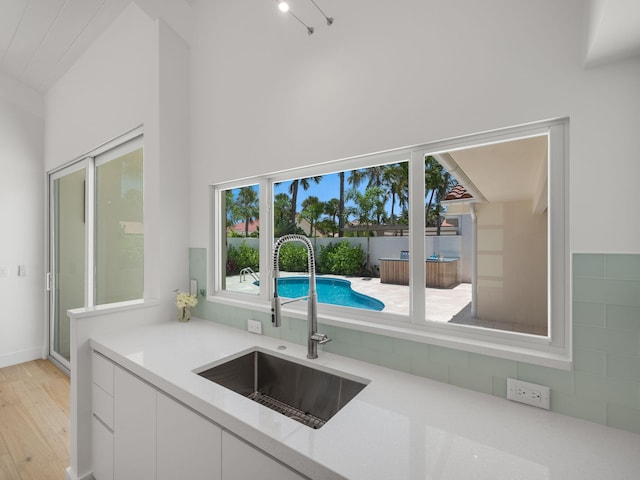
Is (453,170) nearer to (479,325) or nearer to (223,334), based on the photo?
(479,325)

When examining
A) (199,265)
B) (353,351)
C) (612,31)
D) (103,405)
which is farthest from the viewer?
(199,265)

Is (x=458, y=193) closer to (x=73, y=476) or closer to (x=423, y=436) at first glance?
(x=423, y=436)

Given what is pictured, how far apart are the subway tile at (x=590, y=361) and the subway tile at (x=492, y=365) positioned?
0.19 meters

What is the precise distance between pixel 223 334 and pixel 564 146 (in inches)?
77.9

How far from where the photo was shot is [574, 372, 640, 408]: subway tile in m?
1.01

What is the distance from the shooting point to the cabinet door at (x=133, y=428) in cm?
146

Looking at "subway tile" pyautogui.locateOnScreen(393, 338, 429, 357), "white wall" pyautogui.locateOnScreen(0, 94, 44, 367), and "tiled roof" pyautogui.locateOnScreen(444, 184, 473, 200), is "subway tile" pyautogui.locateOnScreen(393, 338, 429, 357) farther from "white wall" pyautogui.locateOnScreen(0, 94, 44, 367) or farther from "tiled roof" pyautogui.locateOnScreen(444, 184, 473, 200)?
"white wall" pyautogui.locateOnScreen(0, 94, 44, 367)

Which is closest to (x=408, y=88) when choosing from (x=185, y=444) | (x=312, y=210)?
(x=312, y=210)

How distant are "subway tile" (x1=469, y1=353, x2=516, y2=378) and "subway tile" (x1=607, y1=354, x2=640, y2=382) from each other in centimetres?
27

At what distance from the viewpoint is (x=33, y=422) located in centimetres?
262

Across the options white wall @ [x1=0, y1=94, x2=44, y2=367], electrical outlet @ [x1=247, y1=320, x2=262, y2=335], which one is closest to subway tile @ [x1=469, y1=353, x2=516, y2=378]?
electrical outlet @ [x1=247, y1=320, x2=262, y2=335]

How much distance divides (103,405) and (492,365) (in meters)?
2.04

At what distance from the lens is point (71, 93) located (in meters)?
3.46

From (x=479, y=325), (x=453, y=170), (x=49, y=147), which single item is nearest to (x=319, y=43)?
(x=453, y=170)
